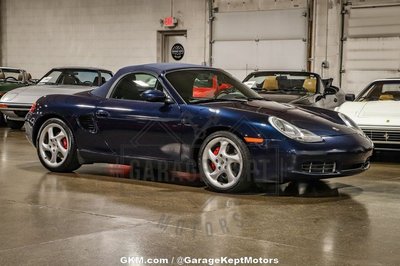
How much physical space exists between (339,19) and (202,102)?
1001 cm

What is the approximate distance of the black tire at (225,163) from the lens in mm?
5934

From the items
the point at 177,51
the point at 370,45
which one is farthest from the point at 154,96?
the point at 177,51

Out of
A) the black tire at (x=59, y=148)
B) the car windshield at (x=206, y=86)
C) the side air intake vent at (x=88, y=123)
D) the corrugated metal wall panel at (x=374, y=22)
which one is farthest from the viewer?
the corrugated metal wall panel at (x=374, y=22)

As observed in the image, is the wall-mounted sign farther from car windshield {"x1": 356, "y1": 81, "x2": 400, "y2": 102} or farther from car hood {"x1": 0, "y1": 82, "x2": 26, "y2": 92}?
car windshield {"x1": 356, "y1": 81, "x2": 400, "y2": 102}

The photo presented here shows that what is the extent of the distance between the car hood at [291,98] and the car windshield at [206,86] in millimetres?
2212

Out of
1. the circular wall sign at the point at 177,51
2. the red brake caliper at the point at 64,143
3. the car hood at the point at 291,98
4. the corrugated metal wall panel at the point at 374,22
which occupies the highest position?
the corrugated metal wall panel at the point at 374,22

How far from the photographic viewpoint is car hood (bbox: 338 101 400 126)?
28.5 ft

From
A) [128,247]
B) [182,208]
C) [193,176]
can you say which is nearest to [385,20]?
[193,176]

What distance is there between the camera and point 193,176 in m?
7.23

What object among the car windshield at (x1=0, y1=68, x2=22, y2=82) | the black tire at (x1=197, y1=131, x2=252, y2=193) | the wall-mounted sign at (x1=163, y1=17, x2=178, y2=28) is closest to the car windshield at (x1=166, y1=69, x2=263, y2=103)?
the black tire at (x1=197, y1=131, x2=252, y2=193)

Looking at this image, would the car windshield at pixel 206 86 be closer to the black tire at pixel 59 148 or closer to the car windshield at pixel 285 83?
the black tire at pixel 59 148

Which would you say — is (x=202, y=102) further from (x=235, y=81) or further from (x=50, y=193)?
(x=50, y=193)

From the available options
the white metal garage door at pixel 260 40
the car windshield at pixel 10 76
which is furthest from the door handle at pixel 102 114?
the white metal garage door at pixel 260 40

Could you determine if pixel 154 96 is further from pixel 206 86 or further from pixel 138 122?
pixel 206 86
